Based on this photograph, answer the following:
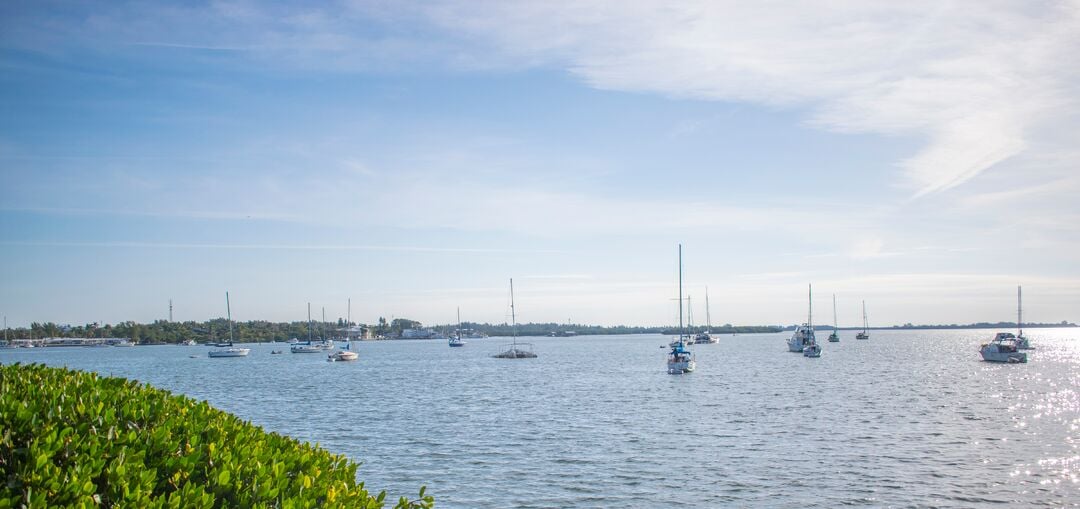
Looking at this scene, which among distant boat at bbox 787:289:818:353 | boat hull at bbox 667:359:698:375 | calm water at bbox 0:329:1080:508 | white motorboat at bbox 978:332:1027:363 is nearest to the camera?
calm water at bbox 0:329:1080:508

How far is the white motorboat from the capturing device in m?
106

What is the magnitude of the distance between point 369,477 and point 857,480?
18.8m

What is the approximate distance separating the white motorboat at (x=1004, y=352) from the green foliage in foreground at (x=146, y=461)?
12059 cm

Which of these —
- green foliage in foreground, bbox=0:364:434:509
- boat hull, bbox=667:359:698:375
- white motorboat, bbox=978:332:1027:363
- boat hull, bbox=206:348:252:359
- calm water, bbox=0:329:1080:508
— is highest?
green foliage in foreground, bbox=0:364:434:509

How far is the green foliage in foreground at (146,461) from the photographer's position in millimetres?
5922

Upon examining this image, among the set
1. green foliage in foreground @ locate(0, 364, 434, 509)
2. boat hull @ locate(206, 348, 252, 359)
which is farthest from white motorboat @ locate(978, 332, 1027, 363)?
boat hull @ locate(206, 348, 252, 359)

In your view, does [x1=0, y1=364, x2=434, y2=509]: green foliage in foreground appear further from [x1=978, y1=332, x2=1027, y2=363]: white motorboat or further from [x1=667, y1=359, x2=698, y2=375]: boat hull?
[x1=978, y1=332, x2=1027, y2=363]: white motorboat

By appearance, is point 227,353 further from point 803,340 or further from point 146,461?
point 146,461

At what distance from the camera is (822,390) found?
65.7 metres

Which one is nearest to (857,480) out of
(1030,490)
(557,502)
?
(1030,490)

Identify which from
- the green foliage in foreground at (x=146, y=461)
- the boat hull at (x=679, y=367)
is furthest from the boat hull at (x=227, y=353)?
the green foliage in foreground at (x=146, y=461)

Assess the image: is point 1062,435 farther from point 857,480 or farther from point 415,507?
point 415,507

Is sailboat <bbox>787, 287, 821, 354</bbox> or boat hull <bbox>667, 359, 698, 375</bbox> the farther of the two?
sailboat <bbox>787, 287, 821, 354</bbox>

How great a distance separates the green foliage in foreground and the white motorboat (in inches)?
4748
